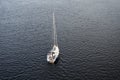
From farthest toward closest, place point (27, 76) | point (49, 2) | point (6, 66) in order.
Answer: point (49, 2)
point (6, 66)
point (27, 76)

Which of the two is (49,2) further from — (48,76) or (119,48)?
(48,76)

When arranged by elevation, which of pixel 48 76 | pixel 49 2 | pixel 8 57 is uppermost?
pixel 49 2

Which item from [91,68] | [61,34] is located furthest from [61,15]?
[91,68]

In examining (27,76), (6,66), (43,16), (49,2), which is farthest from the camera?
(49,2)

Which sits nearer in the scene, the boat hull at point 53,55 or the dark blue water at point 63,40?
the dark blue water at point 63,40

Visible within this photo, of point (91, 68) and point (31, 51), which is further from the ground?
point (31, 51)

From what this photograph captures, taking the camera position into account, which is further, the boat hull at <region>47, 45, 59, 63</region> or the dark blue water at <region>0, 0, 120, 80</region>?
the boat hull at <region>47, 45, 59, 63</region>

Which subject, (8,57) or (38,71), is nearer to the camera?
(38,71)
